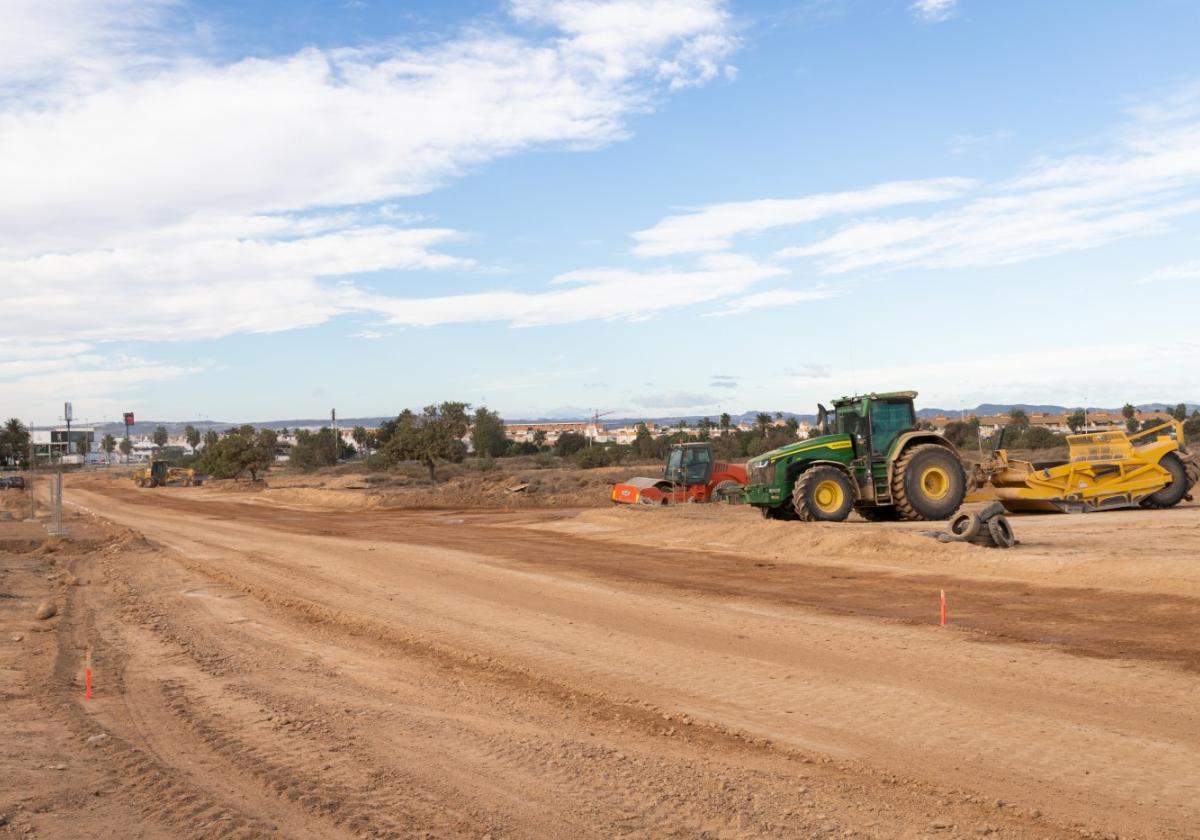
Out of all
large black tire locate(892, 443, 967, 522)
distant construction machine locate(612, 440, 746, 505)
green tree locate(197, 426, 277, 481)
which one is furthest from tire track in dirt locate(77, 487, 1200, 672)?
green tree locate(197, 426, 277, 481)

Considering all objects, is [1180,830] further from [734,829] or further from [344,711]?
[344,711]

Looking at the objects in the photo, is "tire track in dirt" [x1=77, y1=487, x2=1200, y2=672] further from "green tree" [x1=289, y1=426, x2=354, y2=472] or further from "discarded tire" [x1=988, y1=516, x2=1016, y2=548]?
"green tree" [x1=289, y1=426, x2=354, y2=472]

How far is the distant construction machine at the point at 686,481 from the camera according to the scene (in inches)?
1227

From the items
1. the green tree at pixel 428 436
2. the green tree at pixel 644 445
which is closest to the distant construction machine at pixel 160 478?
the green tree at pixel 428 436

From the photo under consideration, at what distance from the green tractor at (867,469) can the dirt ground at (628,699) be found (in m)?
3.69

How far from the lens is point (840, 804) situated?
5.63 m

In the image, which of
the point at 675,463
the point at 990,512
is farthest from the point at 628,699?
the point at 675,463

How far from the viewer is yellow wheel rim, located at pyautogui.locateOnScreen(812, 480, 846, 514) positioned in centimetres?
2148

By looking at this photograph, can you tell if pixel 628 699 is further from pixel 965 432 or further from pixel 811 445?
pixel 965 432

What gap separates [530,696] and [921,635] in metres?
4.32

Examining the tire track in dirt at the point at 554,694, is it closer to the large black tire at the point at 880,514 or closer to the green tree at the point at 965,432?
the large black tire at the point at 880,514

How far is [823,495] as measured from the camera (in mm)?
21578

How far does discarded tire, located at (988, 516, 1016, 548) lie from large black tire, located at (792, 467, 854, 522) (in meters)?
5.19

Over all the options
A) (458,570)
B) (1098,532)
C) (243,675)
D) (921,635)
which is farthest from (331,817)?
(1098,532)
